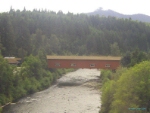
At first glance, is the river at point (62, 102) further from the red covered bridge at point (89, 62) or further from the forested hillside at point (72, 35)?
the forested hillside at point (72, 35)

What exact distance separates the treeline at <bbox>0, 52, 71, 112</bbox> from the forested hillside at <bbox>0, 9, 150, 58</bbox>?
20.0 meters

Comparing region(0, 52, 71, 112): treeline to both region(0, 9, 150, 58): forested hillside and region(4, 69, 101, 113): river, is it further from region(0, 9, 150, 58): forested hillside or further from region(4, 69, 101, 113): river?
region(0, 9, 150, 58): forested hillside

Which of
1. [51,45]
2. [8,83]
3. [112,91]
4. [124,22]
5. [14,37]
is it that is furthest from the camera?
[124,22]

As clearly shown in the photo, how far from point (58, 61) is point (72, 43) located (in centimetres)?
4518

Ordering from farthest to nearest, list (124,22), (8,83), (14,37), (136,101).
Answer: (124,22)
(14,37)
(8,83)
(136,101)

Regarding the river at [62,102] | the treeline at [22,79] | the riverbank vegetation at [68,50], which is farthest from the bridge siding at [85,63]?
the river at [62,102]

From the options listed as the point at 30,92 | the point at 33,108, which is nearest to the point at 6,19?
the point at 30,92

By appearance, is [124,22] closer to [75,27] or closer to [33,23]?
[75,27]

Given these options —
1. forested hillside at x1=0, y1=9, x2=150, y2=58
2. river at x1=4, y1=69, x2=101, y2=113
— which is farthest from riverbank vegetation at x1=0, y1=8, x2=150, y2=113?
river at x1=4, y1=69, x2=101, y2=113

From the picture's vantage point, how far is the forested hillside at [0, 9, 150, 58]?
70.4 meters

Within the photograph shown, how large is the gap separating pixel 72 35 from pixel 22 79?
218 feet

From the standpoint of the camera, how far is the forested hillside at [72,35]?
70438 mm

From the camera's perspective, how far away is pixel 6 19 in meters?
65.5

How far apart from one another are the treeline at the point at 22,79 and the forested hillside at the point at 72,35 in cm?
2003
